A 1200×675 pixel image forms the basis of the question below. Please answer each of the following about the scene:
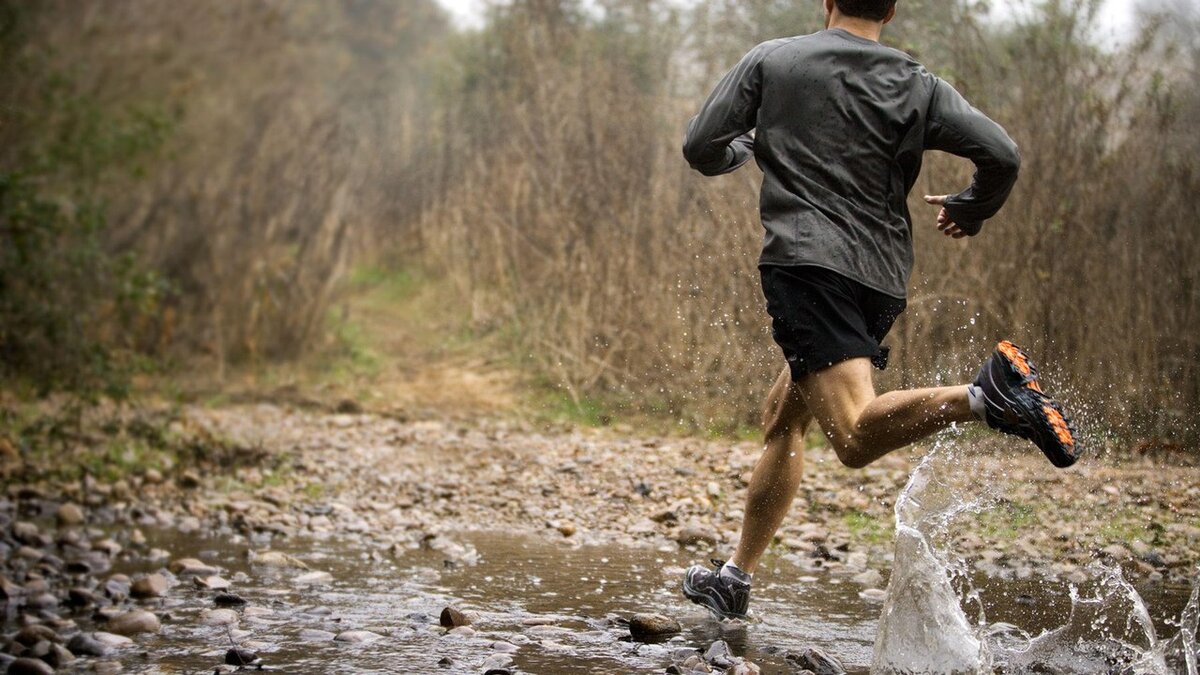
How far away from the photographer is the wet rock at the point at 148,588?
4.49 meters

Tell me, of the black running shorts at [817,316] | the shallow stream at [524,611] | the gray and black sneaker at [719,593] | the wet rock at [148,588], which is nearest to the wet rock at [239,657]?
the shallow stream at [524,611]

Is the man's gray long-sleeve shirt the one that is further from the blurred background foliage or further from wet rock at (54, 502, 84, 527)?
wet rock at (54, 502, 84, 527)

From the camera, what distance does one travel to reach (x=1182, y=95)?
662 centimetres

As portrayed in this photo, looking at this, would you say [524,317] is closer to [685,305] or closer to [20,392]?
[685,305]

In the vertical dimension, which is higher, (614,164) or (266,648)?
(614,164)

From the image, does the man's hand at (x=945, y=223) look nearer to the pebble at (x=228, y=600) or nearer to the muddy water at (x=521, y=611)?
the muddy water at (x=521, y=611)

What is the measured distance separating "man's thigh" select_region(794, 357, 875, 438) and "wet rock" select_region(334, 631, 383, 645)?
1.56 metres

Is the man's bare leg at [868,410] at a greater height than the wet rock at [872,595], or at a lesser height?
greater

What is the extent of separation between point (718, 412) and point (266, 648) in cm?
509

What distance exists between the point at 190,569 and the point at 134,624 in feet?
3.37

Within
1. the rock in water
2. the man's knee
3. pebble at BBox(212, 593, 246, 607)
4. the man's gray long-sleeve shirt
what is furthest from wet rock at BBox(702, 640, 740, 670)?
pebble at BBox(212, 593, 246, 607)

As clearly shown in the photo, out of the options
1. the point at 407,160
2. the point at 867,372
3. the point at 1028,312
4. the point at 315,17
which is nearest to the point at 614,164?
the point at 1028,312

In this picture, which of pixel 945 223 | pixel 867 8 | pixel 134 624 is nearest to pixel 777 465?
pixel 945 223

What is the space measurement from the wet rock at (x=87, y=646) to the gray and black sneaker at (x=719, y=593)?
1838mm
